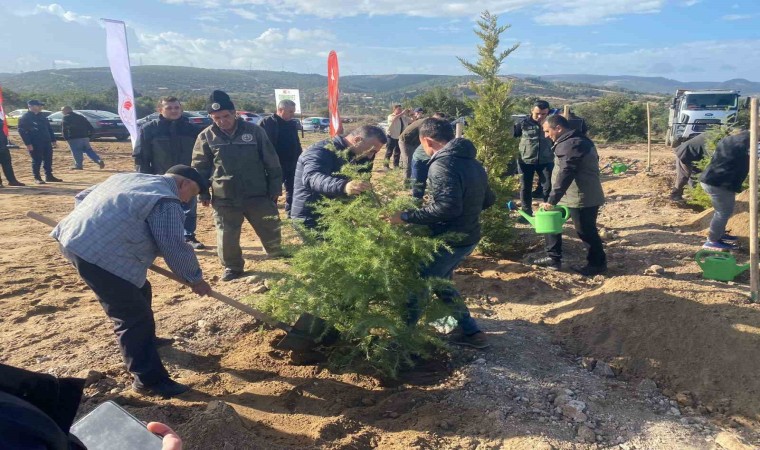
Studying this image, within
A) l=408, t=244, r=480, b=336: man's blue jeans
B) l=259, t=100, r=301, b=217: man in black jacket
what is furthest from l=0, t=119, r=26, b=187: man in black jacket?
l=408, t=244, r=480, b=336: man's blue jeans

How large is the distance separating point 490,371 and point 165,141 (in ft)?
15.6

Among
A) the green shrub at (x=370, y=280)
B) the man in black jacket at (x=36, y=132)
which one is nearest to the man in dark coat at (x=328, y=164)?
the green shrub at (x=370, y=280)

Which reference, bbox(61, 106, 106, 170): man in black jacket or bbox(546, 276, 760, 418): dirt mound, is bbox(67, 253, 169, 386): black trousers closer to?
bbox(546, 276, 760, 418): dirt mound

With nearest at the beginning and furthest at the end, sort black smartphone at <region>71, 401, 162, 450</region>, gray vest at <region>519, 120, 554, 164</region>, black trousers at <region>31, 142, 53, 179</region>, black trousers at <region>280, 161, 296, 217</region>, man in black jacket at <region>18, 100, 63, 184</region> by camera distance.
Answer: black smartphone at <region>71, 401, 162, 450</region>, black trousers at <region>280, 161, 296, 217</region>, gray vest at <region>519, 120, 554, 164</region>, man in black jacket at <region>18, 100, 63, 184</region>, black trousers at <region>31, 142, 53, 179</region>

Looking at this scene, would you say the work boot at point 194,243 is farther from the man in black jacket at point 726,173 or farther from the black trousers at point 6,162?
the black trousers at point 6,162

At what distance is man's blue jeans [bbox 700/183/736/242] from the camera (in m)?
5.73

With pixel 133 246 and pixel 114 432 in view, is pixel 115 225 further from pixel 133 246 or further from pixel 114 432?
pixel 114 432

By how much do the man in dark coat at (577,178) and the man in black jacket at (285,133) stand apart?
355cm

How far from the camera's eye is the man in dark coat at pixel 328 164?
3.74 meters

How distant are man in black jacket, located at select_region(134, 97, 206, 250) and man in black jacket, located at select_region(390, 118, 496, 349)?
150 inches

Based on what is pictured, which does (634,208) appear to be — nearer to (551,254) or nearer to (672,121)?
(551,254)

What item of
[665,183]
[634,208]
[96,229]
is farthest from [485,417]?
[665,183]

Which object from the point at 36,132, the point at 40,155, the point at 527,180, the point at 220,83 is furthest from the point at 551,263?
the point at 220,83

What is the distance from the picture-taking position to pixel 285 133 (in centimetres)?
720
